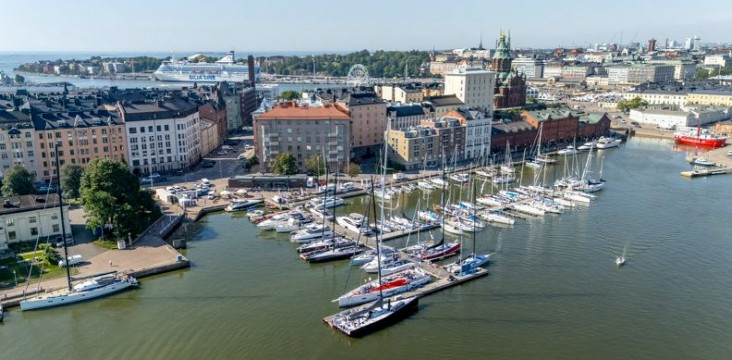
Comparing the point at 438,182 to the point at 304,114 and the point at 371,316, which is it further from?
the point at 371,316

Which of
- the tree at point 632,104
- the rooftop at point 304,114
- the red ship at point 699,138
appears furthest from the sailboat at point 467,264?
the tree at point 632,104

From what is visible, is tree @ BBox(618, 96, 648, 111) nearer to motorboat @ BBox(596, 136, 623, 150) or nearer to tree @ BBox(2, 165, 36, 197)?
motorboat @ BBox(596, 136, 623, 150)

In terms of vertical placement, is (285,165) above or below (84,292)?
above

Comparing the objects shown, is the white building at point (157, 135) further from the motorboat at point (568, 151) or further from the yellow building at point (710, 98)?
the yellow building at point (710, 98)

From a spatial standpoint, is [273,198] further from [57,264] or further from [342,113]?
[57,264]

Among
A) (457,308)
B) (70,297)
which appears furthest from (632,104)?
(70,297)

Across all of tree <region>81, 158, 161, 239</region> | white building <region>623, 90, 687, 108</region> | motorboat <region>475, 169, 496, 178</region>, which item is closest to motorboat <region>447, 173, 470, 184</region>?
motorboat <region>475, 169, 496, 178</region>
